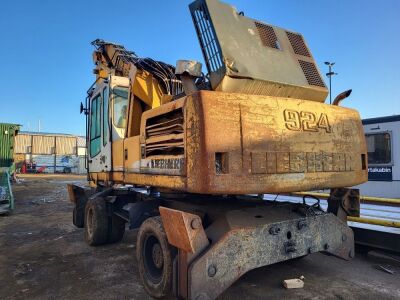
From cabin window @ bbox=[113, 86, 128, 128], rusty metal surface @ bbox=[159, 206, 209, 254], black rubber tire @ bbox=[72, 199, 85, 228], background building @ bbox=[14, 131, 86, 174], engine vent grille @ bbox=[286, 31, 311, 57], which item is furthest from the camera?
background building @ bbox=[14, 131, 86, 174]

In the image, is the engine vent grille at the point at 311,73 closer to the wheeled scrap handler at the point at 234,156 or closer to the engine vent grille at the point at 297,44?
the wheeled scrap handler at the point at 234,156

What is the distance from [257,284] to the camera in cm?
422

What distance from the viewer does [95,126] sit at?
6.37 metres

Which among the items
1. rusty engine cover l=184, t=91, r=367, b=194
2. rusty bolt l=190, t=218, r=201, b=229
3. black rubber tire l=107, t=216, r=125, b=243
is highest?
rusty engine cover l=184, t=91, r=367, b=194

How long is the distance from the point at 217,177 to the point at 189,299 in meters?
1.13

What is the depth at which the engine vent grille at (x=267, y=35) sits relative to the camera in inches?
156

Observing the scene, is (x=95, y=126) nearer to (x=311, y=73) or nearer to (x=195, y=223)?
(x=195, y=223)

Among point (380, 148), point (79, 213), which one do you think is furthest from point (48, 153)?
point (380, 148)

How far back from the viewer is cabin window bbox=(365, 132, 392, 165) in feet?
34.2

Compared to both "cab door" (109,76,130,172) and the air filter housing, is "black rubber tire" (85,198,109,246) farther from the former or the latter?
the air filter housing

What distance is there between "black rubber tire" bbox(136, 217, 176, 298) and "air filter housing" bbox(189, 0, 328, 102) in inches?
65.0

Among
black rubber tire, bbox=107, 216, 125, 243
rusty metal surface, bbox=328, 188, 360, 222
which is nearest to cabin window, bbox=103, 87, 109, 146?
black rubber tire, bbox=107, 216, 125, 243

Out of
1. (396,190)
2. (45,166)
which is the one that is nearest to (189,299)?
(396,190)

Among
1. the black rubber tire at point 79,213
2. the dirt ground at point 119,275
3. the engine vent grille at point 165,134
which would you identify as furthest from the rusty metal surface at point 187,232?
the black rubber tire at point 79,213
